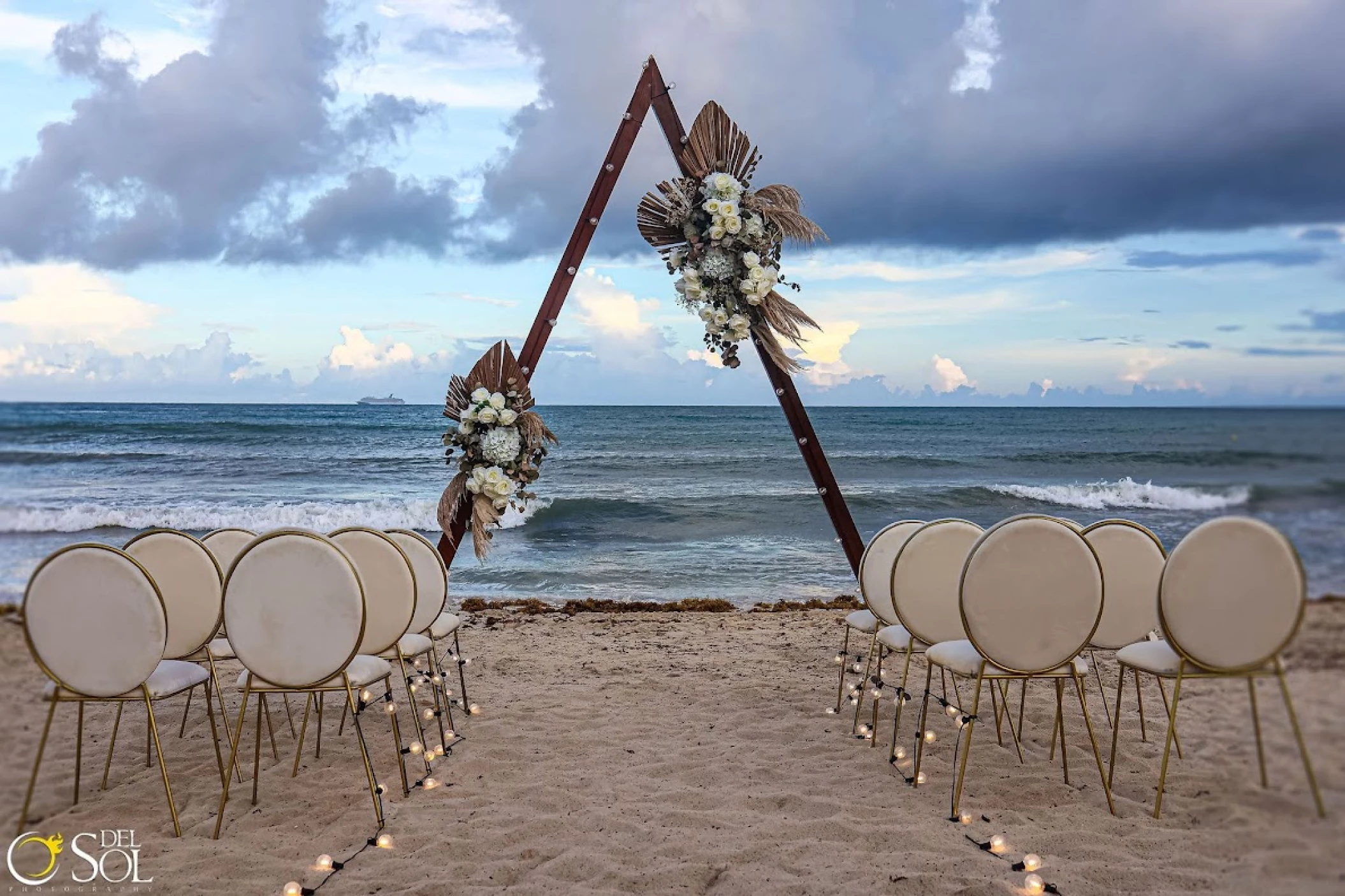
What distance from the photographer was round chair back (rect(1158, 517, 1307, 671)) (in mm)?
2107

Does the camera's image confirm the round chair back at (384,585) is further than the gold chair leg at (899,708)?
Yes

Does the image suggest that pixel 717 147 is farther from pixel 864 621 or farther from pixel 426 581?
pixel 426 581

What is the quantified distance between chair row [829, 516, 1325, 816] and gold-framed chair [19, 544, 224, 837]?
2696 millimetres

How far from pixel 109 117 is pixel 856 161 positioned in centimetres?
433

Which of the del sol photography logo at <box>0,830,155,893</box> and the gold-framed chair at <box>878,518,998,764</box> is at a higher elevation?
the gold-framed chair at <box>878,518,998,764</box>

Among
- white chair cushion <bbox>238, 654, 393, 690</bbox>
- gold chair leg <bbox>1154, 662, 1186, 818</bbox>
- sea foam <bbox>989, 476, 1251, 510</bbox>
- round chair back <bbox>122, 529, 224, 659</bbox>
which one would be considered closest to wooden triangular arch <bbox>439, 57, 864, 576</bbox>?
round chair back <bbox>122, 529, 224, 659</bbox>

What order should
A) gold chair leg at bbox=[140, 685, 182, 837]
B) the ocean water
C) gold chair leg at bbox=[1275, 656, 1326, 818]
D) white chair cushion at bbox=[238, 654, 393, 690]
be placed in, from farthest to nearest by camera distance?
white chair cushion at bbox=[238, 654, 393, 690] → gold chair leg at bbox=[140, 685, 182, 837] → the ocean water → gold chair leg at bbox=[1275, 656, 1326, 818]

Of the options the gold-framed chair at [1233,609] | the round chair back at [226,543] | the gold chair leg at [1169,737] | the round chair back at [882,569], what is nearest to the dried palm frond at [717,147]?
the round chair back at [882,569]

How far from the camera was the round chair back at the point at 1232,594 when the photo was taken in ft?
6.91

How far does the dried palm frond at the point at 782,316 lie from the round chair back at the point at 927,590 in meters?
1.72

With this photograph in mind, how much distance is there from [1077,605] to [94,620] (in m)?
3.23

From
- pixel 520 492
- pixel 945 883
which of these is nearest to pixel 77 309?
pixel 520 492

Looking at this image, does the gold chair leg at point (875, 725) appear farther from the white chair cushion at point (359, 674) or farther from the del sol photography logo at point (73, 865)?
the del sol photography logo at point (73, 865)

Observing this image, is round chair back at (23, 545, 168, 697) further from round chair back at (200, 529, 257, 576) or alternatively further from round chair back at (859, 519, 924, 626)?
round chair back at (859, 519, 924, 626)
